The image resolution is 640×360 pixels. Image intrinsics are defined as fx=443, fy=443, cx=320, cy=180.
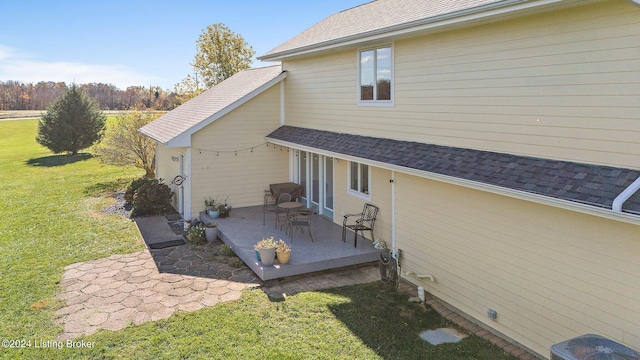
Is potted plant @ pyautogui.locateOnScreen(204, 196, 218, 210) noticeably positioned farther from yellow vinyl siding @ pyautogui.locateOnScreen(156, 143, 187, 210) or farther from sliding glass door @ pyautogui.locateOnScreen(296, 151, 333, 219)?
sliding glass door @ pyautogui.locateOnScreen(296, 151, 333, 219)

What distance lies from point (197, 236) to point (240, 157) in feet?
11.9

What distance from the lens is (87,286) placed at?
941cm

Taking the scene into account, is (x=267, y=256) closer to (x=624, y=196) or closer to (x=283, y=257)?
(x=283, y=257)

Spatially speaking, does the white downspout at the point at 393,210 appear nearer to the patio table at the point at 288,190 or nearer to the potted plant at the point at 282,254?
the potted plant at the point at 282,254

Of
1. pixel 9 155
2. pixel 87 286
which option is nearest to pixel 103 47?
pixel 9 155

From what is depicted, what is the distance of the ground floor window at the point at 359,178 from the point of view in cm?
1161

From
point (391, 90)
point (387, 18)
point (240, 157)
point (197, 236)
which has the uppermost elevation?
point (387, 18)

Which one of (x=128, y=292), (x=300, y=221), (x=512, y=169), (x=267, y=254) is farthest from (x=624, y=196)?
(x=128, y=292)

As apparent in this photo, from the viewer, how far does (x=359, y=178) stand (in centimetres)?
1187

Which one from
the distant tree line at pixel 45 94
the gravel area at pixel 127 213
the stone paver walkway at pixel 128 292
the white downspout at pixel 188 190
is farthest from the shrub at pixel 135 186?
the distant tree line at pixel 45 94

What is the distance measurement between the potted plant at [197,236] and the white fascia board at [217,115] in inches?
115

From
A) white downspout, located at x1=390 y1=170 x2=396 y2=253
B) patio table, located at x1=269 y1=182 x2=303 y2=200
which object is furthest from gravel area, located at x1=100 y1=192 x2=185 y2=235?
white downspout, located at x1=390 y1=170 x2=396 y2=253

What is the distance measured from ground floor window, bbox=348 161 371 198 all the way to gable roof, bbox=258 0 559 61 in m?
3.24

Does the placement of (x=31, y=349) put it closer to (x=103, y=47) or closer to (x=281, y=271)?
(x=281, y=271)
